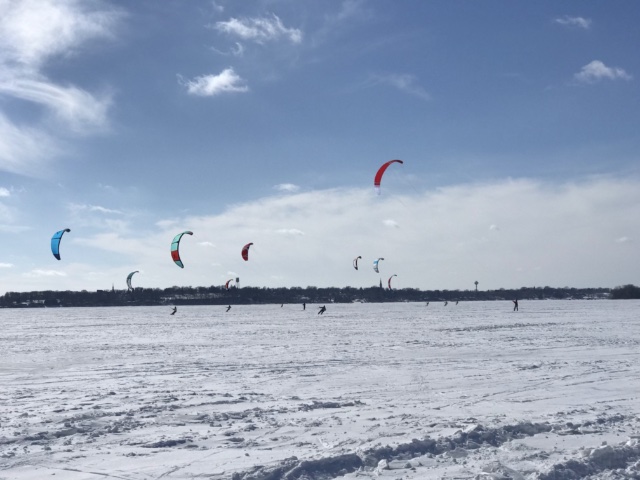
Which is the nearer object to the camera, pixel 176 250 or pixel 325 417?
pixel 325 417

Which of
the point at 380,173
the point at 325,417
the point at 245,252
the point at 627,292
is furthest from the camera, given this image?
the point at 627,292

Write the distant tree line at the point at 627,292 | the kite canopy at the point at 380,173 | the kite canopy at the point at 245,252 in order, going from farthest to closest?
the distant tree line at the point at 627,292 < the kite canopy at the point at 245,252 < the kite canopy at the point at 380,173

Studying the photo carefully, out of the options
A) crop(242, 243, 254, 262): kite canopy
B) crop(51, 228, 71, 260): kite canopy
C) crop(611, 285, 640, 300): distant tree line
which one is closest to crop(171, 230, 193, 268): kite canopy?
crop(51, 228, 71, 260): kite canopy

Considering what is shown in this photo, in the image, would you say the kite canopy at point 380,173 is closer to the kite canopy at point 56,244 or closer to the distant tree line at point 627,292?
the kite canopy at point 56,244

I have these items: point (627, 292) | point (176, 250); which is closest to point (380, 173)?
point (176, 250)

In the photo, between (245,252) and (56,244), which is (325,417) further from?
(245,252)

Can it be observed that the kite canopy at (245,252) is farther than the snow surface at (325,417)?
Yes

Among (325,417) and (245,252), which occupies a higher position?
(245,252)

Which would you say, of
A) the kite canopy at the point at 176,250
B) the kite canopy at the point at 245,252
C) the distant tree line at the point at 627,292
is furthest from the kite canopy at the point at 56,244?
the distant tree line at the point at 627,292

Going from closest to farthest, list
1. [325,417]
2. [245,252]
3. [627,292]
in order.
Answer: [325,417], [245,252], [627,292]

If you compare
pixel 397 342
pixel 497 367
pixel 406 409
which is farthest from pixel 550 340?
pixel 406 409

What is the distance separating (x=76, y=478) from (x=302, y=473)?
1611 millimetres

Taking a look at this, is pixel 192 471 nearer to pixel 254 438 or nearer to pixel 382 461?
pixel 254 438

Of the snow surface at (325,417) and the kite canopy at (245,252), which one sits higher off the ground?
the kite canopy at (245,252)
